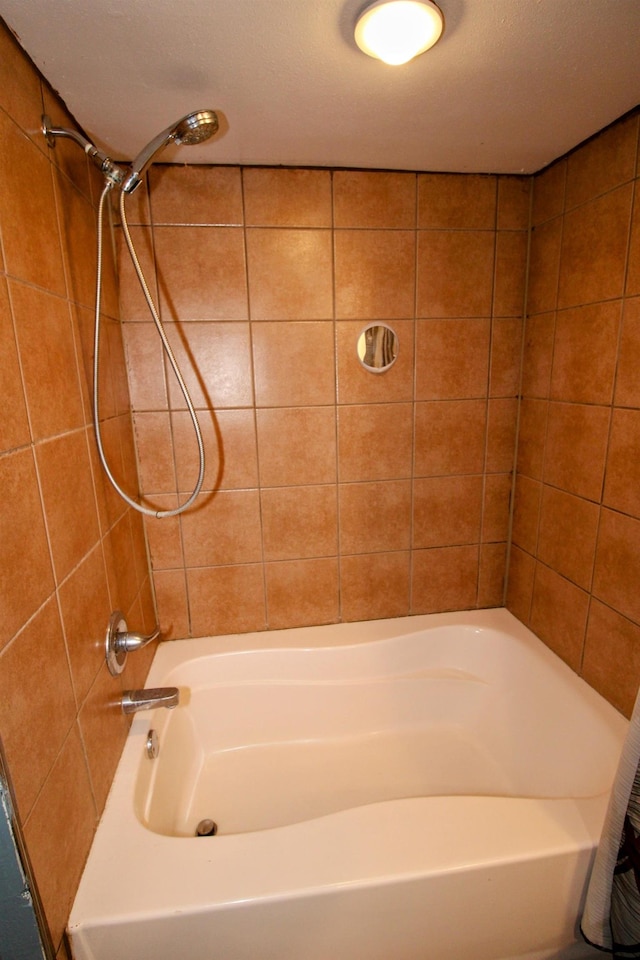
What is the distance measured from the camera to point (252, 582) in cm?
150

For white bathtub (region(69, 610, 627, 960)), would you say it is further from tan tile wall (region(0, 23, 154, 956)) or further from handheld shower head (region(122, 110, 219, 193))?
handheld shower head (region(122, 110, 219, 193))

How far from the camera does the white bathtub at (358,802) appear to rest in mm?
797

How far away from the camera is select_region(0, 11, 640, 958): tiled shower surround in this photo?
0.85 metres

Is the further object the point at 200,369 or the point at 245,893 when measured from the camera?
the point at 200,369

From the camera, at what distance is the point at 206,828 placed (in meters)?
1.21

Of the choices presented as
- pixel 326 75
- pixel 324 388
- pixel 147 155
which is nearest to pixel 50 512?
pixel 147 155

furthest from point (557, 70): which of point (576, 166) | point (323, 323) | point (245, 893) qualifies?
point (245, 893)

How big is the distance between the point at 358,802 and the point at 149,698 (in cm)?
68

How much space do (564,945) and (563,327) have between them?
1451 millimetres

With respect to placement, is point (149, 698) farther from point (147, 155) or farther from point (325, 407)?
point (147, 155)

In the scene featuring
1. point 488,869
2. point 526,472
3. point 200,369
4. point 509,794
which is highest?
point 200,369

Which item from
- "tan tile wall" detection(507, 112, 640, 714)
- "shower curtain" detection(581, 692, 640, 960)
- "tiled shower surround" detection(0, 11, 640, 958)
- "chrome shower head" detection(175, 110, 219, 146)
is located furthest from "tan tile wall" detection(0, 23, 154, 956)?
"tan tile wall" detection(507, 112, 640, 714)

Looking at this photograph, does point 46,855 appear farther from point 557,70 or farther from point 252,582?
point 557,70

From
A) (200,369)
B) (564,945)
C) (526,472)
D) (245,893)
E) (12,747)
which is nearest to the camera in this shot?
(12,747)
